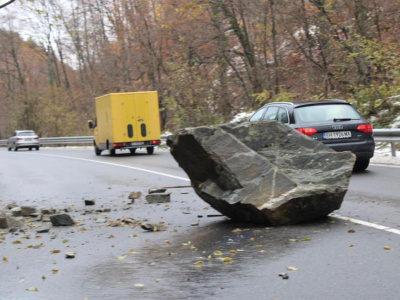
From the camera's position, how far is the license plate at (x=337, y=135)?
1338 cm

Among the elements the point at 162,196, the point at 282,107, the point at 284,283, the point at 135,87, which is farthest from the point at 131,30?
the point at 284,283

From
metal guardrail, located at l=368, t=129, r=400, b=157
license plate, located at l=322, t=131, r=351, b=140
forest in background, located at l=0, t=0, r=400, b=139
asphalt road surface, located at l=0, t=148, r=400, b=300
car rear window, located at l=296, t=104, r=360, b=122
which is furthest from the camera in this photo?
forest in background, located at l=0, t=0, r=400, b=139

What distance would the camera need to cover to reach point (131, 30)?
39812 millimetres

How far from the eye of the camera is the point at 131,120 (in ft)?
87.6

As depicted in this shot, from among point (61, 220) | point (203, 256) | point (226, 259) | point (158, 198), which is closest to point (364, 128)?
point (158, 198)

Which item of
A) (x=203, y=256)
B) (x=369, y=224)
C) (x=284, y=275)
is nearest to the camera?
(x=284, y=275)

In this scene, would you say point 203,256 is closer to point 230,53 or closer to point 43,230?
point 43,230

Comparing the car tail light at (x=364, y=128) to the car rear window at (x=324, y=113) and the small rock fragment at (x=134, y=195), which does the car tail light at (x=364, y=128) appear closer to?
the car rear window at (x=324, y=113)

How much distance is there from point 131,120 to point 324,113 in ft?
46.7

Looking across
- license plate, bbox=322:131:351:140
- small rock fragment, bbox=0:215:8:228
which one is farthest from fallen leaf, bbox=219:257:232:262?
license plate, bbox=322:131:351:140

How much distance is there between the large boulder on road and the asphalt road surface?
0.27 metres

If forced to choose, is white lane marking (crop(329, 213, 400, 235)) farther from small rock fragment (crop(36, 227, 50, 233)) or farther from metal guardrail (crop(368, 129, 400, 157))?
metal guardrail (crop(368, 129, 400, 157))

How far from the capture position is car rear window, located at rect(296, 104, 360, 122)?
44.5ft

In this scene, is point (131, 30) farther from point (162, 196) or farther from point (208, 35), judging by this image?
point (162, 196)
